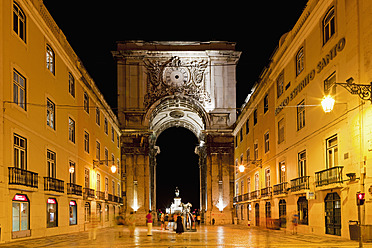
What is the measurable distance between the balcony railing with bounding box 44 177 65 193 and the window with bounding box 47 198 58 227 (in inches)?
25.7

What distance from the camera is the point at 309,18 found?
23.2 meters

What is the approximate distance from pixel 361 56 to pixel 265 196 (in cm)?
1860

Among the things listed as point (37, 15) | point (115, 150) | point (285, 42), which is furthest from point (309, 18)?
point (115, 150)

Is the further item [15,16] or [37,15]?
[37,15]

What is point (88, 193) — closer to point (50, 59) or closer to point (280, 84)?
point (50, 59)

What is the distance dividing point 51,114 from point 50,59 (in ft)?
10.4

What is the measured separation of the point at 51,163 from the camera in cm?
2514

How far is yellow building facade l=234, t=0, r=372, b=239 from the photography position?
1731cm

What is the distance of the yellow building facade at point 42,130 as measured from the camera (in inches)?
733

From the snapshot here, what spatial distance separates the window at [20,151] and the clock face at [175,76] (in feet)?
123

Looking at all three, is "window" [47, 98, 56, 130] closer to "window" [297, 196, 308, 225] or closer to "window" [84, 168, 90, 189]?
"window" [84, 168, 90, 189]

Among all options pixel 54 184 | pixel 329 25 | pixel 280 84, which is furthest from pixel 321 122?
pixel 54 184

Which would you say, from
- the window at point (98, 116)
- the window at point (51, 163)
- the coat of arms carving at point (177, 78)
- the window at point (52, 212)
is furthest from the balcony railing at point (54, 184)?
the coat of arms carving at point (177, 78)

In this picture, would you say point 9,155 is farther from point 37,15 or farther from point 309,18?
point 309,18
